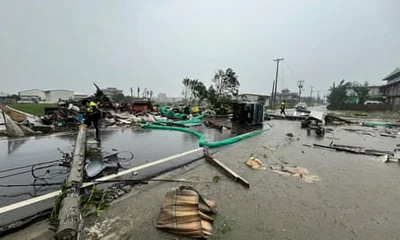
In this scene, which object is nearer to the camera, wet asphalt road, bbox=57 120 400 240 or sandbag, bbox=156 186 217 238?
sandbag, bbox=156 186 217 238

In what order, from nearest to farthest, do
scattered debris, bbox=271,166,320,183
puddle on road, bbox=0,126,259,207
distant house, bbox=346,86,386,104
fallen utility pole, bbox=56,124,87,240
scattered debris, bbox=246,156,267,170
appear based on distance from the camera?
fallen utility pole, bbox=56,124,87,240
puddle on road, bbox=0,126,259,207
scattered debris, bbox=271,166,320,183
scattered debris, bbox=246,156,267,170
distant house, bbox=346,86,386,104

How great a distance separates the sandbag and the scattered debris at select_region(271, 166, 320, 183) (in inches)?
114

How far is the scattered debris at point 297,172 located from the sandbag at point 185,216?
2.89 metres

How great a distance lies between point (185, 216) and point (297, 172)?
140 inches

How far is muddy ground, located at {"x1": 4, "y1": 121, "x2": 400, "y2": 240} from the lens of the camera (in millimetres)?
2688

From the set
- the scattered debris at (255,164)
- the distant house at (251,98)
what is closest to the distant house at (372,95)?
the distant house at (251,98)

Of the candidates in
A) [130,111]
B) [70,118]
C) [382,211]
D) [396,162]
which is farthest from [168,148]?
[130,111]

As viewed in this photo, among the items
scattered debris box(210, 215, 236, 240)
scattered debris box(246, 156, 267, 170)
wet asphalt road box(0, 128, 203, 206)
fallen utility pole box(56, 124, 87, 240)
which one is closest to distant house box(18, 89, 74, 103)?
wet asphalt road box(0, 128, 203, 206)

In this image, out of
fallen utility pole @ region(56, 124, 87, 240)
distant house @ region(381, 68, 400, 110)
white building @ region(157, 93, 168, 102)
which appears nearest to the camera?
fallen utility pole @ region(56, 124, 87, 240)

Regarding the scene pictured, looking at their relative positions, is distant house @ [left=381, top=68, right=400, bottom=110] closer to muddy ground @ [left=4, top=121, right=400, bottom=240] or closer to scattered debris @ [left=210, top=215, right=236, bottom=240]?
muddy ground @ [left=4, top=121, right=400, bottom=240]

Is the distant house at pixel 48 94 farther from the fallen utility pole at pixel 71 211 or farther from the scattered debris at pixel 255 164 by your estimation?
the scattered debris at pixel 255 164

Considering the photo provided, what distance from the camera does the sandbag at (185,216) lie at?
2559mm

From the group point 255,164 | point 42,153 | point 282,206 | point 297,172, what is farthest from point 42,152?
point 297,172

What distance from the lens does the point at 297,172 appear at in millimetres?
5086
